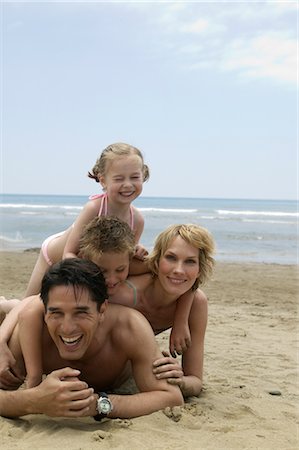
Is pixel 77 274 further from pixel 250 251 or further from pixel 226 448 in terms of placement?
pixel 250 251

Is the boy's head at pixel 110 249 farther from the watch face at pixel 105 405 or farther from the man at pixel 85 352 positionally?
the watch face at pixel 105 405

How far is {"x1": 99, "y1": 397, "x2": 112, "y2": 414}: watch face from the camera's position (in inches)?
145

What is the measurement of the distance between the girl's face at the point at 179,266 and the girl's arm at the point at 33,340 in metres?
0.97

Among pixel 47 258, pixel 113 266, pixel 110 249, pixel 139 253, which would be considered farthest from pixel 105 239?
pixel 47 258

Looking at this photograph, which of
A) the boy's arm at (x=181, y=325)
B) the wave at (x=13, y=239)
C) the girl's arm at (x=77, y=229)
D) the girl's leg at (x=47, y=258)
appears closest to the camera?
the boy's arm at (x=181, y=325)

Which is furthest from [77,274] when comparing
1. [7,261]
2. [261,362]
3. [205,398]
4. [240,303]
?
[7,261]

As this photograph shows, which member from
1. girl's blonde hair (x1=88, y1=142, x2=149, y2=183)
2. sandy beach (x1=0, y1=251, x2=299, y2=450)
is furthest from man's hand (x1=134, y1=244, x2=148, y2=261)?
sandy beach (x1=0, y1=251, x2=299, y2=450)

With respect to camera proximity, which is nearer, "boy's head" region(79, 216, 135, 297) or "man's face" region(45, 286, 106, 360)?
"man's face" region(45, 286, 106, 360)

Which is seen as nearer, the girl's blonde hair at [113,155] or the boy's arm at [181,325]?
the boy's arm at [181,325]

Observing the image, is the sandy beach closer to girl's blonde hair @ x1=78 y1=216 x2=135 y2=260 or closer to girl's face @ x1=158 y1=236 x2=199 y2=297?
girl's face @ x1=158 y1=236 x2=199 y2=297

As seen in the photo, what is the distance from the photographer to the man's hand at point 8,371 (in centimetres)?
406

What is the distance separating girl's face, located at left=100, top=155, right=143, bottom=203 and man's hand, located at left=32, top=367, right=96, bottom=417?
1.87 meters

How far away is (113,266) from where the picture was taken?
420cm

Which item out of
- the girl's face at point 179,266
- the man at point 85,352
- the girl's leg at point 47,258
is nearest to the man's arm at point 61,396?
the man at point 85,352
